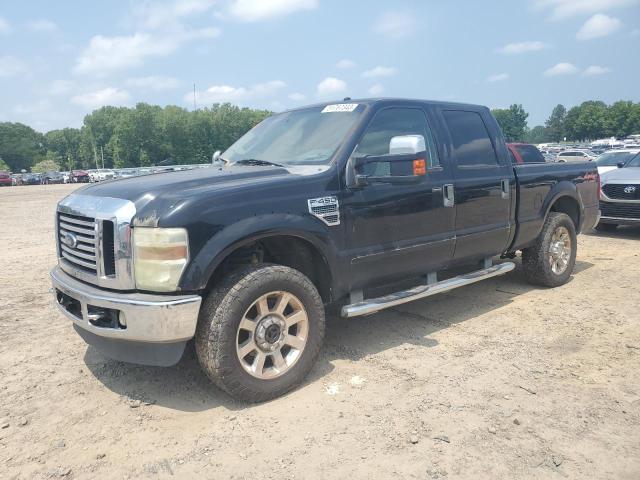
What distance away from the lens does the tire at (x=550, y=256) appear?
577 centimetres

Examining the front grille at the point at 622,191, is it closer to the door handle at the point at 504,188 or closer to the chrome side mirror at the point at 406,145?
the door handle at the point at 504,188

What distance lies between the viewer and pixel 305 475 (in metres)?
2.65

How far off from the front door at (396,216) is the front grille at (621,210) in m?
6.30

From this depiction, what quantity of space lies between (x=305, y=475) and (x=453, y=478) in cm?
75

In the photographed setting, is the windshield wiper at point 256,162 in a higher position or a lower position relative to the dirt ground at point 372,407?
higher

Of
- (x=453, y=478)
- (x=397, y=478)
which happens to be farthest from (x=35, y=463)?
(x=453, y=478)

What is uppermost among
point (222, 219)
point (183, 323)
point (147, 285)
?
point (222, 219)

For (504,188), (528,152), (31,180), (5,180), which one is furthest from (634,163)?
(31,180)

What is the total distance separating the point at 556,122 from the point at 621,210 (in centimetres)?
17616

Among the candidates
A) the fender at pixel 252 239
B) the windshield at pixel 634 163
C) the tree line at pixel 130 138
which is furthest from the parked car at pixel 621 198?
the tree line at pixel 130 138

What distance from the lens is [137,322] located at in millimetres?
3018

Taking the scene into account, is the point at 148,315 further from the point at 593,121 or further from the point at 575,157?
the point at 593,121

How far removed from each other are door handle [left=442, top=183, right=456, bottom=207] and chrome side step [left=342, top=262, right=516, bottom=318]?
714 mm

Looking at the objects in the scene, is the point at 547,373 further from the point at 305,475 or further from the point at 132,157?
the point at 132,157
